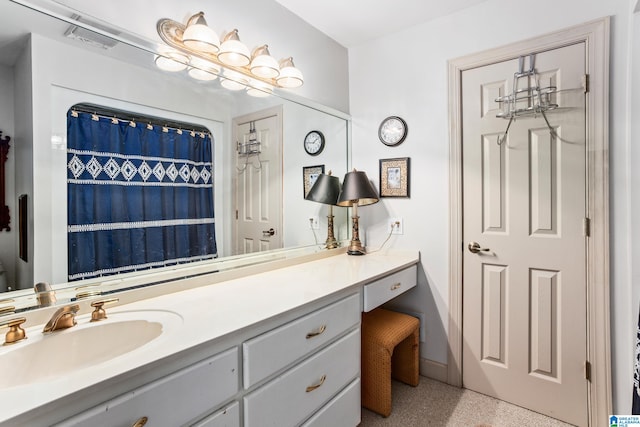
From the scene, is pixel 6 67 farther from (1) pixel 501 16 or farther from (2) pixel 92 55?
(1) pixel 501 16

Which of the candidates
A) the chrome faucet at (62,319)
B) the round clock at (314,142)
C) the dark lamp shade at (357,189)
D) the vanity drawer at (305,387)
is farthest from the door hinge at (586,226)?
the chrome faucet at (62,319)

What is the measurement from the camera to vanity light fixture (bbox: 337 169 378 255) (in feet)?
7.22

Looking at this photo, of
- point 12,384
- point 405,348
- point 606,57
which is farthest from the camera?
point 405,348

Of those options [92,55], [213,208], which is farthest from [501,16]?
[92,55]

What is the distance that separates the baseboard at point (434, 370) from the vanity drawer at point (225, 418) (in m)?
1.60

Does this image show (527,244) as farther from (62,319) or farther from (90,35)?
(90,35)

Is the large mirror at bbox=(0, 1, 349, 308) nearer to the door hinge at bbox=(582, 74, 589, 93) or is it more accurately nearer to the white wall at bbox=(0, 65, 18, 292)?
the white wall at bbox=(0, 65, 18, 292)

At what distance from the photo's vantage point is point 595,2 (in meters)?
1.62

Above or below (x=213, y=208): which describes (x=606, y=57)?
above

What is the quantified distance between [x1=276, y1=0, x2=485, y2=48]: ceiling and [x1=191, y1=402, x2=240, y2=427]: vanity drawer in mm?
2127

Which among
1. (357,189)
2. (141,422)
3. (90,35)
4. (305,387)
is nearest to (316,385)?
(305,387)

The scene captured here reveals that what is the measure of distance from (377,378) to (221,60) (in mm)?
1897

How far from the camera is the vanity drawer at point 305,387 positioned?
109 cm

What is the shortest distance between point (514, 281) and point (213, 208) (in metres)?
1.77
